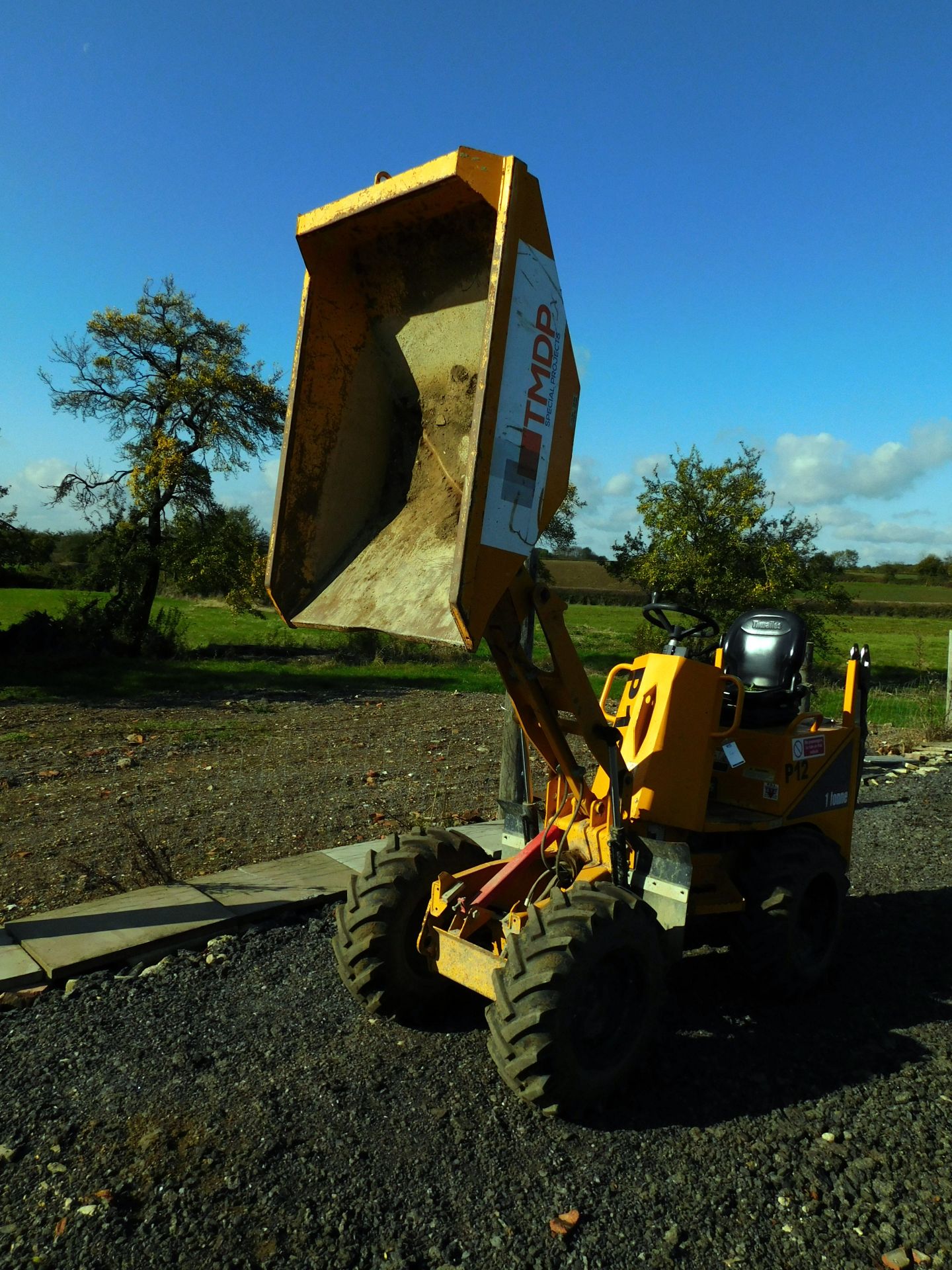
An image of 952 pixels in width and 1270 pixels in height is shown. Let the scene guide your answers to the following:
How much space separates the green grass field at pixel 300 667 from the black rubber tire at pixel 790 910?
16.7ft

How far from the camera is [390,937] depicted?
4191 millimetres

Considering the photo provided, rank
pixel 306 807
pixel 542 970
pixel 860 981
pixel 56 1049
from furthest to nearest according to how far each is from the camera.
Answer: pixel 306 807, pixel 860 981, pixel 56 1049, pixel 542 970

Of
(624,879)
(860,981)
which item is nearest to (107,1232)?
(624,879)

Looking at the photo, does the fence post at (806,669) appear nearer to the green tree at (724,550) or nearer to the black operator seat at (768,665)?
the black operator seat at (768,665)

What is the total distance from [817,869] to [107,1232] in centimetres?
344

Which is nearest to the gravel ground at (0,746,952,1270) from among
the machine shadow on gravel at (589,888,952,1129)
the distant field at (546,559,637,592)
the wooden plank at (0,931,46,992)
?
the machine shadow on gravel at (589,888,952,1129)

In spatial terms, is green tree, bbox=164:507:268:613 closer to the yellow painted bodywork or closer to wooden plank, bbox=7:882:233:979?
wooden plank, bbox=7:882:233:979

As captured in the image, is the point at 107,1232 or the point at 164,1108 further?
the point at 164,1108

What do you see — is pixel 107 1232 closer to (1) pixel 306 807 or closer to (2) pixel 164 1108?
(2) pixel 164 1108

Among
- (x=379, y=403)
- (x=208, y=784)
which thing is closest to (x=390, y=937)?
(x=379, y=403)

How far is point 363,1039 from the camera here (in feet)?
13.7

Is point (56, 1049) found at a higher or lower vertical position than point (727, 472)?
lower

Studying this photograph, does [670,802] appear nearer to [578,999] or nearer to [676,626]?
[676,626]

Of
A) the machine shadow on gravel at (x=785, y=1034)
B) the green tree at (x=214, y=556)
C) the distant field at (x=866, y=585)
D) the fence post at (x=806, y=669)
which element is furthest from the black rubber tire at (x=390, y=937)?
the distant field at (x=866, y=585)
